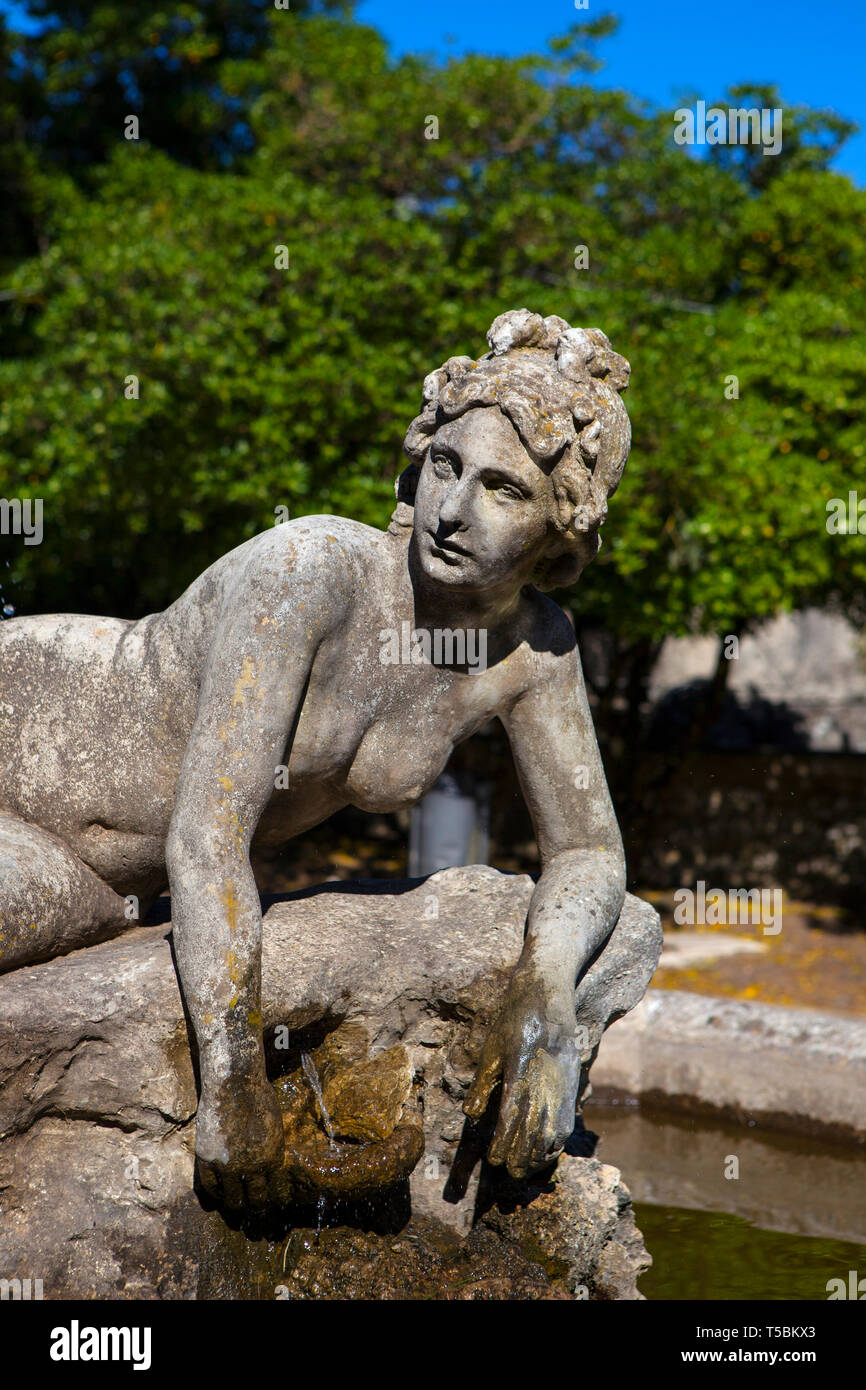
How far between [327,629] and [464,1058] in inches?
40.2

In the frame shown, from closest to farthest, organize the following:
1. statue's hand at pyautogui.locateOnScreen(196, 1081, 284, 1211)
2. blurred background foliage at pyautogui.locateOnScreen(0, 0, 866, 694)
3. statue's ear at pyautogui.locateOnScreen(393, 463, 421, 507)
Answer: statue's hand at pyautogui.locateOnScreen(196, 1081, 284, 1211), statue's ear at pyautogui.locateOnScreen(393, 463, 421, 507), blurred background foliage at pyautogui.locateOnScreen(0, 0, 866, 694)

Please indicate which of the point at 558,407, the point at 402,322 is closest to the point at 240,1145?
the point at 558,407

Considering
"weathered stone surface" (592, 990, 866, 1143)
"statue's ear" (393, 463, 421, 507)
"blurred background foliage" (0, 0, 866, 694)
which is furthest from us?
"blurred background foliage" (0, 0, 866, 694)

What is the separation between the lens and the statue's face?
8.71 ft

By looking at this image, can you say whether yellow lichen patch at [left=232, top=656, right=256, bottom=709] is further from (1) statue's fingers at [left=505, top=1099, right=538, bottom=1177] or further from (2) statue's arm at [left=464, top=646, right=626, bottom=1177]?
(1) statue's fingers at [left=505, top=1099, right=538, bottom=1177]

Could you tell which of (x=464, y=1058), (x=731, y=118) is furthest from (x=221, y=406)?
(x=731, y=118)

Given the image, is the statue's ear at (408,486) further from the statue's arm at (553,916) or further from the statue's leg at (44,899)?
the statue's leg at (44,899)

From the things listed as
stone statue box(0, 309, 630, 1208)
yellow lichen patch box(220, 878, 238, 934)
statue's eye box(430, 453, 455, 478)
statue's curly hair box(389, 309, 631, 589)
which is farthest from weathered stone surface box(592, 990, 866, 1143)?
statue's eye box(430, 453, 455, 478)

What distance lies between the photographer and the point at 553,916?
9.51ft

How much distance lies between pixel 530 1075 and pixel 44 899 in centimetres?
105

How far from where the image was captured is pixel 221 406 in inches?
301

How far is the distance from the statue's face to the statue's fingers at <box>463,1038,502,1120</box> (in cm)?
95

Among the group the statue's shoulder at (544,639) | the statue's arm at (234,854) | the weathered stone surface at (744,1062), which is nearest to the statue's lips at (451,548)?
the statue's arm at (234,854)
